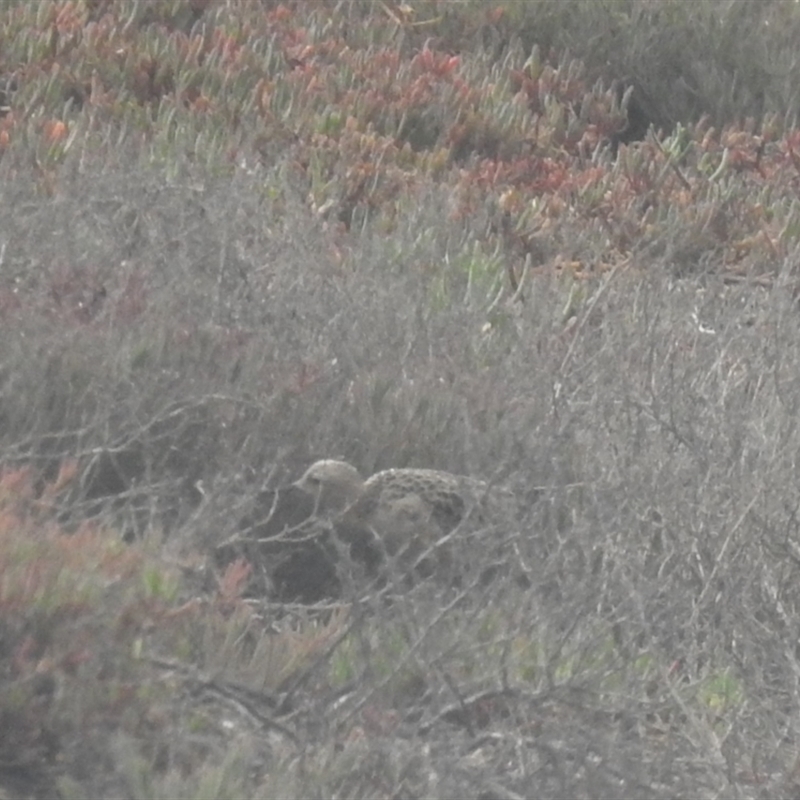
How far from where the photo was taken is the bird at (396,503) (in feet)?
14.7

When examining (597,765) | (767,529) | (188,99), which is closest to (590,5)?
(188,99)

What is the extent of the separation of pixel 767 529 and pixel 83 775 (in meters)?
1.48

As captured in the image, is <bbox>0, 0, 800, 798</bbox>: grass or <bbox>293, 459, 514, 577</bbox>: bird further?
<bbox>293, 459, 514, 577</bbox>: bird

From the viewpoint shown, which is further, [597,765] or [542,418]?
[542,418]

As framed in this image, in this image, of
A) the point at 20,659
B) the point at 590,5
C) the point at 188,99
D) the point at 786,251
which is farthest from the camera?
the point at 590,5

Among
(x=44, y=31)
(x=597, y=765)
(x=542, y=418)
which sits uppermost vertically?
(x=597, y=765)

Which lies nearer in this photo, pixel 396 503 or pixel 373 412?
pixel 396 503

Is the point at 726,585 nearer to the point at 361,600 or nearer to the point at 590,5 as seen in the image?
the point at 361,600

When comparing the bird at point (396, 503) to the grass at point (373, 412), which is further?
the bird at point (396, 503)

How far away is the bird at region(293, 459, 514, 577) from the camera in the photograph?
4469mm

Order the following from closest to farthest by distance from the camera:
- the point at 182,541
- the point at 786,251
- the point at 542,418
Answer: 1. the point at 182,541
2. the point at 542,418
3. the point at 786,251

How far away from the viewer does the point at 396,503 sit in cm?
457

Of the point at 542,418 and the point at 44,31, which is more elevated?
the point at 542,418

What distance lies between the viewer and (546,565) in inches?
146
